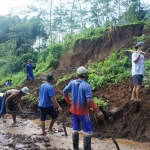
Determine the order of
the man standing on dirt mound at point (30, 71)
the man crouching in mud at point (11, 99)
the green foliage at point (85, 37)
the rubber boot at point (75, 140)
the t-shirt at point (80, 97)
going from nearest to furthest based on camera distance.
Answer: the t-shirt at point (80, 97), the rubber boot at point (75, 140), the man crouching in mud at point (11, 99), the man standing on dirt mound at point (30, 71), the green foliage at point (85, 37)

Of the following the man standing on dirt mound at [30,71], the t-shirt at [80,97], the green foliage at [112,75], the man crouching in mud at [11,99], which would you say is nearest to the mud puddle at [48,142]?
the man crouching in mud at [11,99]

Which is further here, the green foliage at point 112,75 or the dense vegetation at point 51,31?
the dense vegetation at point 51,31

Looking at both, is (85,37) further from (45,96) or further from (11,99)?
(45,96)

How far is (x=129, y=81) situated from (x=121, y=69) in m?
1.69

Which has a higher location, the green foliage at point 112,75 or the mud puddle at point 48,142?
the green foliage at point 112,75

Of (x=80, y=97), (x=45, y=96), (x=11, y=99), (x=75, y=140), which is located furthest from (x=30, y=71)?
(x=80, y=97)

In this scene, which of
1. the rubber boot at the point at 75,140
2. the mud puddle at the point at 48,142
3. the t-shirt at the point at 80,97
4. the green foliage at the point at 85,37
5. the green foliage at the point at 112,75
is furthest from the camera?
the green foliage at the point at 85,37

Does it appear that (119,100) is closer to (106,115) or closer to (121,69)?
(106,115)

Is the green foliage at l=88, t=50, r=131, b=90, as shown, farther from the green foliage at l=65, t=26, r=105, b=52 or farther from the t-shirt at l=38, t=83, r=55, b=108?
the green foliage at l=65, t=26, r=105, b=52

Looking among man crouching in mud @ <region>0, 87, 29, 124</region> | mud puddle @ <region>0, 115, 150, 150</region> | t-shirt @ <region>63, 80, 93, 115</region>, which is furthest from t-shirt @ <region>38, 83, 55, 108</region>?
t-shirt @ <region>63, 80, 93, 115</region>

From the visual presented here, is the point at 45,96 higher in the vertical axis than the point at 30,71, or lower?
higher

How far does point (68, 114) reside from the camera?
1001cm

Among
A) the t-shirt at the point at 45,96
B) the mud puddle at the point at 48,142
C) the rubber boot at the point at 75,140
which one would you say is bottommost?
the mud puddle at the point at 48,142

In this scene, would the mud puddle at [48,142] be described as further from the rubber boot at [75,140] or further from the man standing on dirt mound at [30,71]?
the man standing on dirt mound at [30,71]
